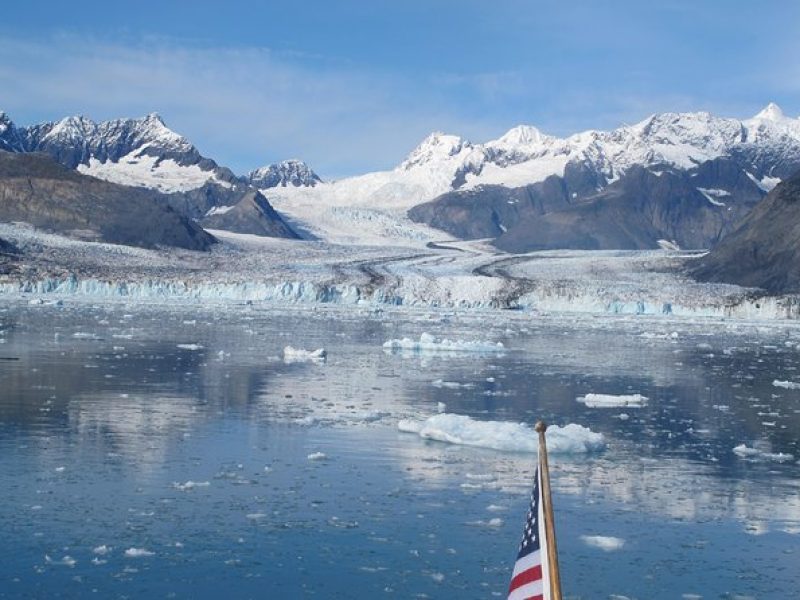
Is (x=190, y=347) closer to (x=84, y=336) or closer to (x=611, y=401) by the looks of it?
(x=84, y=336)

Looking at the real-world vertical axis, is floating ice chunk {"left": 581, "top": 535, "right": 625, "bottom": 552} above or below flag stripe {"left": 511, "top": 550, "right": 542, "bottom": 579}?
below

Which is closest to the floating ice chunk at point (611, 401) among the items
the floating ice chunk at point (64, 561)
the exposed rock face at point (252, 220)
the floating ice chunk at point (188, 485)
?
the floating ice chunk at point (188, 485)

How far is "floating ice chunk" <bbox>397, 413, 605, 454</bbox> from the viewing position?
15.7 meters

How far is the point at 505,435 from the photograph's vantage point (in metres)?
16.0

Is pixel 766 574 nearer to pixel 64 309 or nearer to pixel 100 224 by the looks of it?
pixel 64 309

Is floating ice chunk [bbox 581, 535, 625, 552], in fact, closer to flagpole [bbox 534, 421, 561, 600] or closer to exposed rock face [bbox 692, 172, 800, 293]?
flagpole [bbox 534, 421, 561, 600]

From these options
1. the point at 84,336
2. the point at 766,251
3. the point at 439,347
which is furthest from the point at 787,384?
the point at 766,251

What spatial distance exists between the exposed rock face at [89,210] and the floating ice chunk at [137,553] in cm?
9578

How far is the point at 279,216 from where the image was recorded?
170 m

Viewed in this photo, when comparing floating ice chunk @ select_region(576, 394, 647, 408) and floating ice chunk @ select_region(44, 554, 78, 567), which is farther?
floating ice chunk @ select_region(576, 394, 647, 408)

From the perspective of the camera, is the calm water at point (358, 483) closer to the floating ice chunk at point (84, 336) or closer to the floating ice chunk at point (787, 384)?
the floating ice chunk at point (787, 384)

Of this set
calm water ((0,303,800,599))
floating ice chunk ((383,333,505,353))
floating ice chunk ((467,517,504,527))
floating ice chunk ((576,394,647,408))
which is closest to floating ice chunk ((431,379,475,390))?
calm water ((0,303,800,599))

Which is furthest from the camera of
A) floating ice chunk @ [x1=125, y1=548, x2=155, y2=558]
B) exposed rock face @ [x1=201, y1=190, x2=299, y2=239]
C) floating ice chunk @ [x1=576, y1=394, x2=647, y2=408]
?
exposed rock face @ [x1=201, y1=190, x2=299, y2=239]

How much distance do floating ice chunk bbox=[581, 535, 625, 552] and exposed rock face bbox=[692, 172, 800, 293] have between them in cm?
6478
